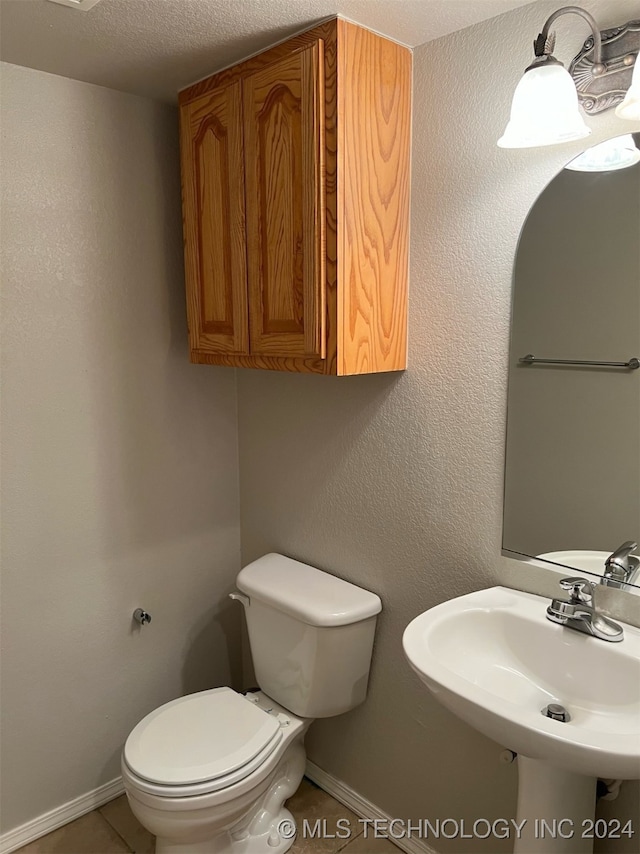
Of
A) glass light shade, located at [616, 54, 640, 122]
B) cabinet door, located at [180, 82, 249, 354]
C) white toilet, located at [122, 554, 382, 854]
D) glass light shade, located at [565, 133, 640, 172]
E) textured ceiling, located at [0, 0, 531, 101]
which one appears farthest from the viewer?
cabinet door, located at [180, 82, 249, 354]

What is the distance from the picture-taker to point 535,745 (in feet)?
3.53

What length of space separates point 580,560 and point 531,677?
27 cm

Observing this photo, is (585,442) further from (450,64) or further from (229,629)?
(229,629)

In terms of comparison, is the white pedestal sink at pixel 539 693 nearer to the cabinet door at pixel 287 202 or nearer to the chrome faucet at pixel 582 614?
the chrome faucet at pixel 582 614

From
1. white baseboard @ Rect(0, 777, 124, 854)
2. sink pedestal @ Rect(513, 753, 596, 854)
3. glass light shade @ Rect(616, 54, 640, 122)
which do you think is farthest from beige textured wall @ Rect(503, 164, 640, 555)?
white baseboard @ Rect(0, 777, 124, 854)

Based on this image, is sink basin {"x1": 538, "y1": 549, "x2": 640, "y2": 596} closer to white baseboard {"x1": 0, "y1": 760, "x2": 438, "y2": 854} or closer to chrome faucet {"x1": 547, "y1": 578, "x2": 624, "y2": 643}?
chrome faucet {"x1": 547, "y1": 578, "x2": 624, "y2": 643}

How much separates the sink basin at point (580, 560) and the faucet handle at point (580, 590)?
1.3 inches

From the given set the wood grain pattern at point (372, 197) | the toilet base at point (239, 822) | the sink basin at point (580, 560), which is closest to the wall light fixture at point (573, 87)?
the wood grain pattern at point (372, 197)

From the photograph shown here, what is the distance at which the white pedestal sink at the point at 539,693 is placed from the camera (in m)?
1.06

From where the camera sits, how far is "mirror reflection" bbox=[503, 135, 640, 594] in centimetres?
133

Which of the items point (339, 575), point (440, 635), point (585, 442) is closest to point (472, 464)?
point (585, 442)

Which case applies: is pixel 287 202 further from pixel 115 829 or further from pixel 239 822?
pixel 115 829

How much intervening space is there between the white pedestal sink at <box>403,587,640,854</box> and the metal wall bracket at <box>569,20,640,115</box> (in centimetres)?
106

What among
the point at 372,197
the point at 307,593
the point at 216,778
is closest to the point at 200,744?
the point at 216,778
